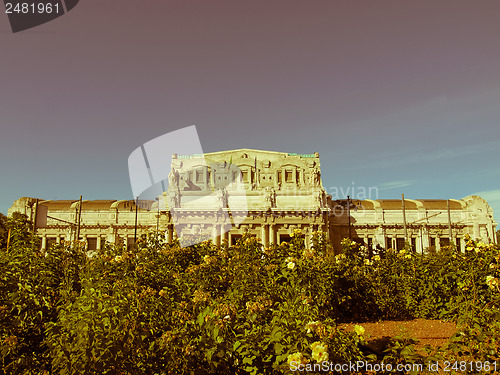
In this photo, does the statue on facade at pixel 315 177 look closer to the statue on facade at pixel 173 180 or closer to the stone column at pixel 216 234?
the stone column at pixel 216 234

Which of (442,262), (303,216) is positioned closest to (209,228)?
(303,216)

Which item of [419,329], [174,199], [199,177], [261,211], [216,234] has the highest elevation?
[199,177]

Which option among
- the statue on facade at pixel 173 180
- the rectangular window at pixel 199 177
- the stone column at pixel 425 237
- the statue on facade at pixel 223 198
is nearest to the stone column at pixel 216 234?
the statue on facade at pixel 223 198

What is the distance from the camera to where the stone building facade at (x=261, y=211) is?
34469 millimetres

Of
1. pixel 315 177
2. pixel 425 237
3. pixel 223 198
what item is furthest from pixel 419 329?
pixel 425 237

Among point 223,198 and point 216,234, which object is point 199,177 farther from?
point 216,234

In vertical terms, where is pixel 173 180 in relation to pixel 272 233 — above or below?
above

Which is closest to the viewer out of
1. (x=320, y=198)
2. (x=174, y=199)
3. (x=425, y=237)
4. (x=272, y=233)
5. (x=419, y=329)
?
(x=419, y=329)

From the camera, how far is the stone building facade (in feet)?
113

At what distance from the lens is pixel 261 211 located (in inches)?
1351

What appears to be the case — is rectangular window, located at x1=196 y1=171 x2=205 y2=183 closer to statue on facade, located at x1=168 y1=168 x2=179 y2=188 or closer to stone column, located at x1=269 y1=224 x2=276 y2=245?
statue on facade, located at x1=168 y1=168 x2=179 y2=188

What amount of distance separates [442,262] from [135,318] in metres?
10.1

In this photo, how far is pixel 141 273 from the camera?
845 centimetres

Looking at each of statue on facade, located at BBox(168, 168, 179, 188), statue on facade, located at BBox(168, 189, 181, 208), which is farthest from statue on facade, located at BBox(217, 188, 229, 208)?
statue on facade, located at BBox(168, 168, 179, 188)
